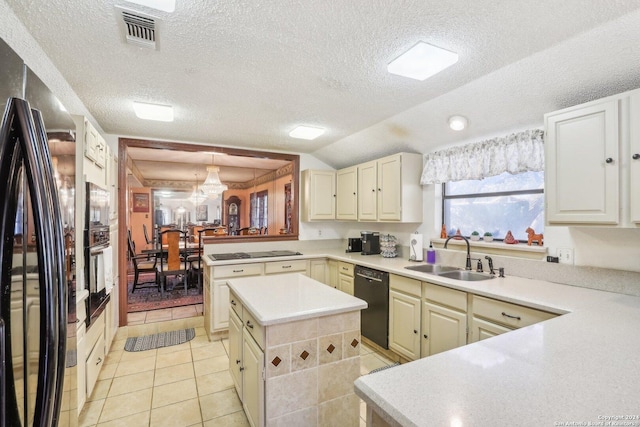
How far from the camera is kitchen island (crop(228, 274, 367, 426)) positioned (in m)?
1.57

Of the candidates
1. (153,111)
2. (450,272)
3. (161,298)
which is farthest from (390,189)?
(161,298)

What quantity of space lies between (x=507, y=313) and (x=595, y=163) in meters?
1.03

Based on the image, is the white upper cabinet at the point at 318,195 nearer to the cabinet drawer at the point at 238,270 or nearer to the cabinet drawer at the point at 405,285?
the cabinet drawer at the point at 238,270

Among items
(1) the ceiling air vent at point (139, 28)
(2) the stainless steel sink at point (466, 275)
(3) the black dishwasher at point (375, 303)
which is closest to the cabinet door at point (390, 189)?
(3) the black dishwasher at point (375, 303)

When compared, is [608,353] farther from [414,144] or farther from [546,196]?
[414,144]

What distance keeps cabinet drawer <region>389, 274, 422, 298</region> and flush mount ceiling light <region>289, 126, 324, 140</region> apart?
1.74 m

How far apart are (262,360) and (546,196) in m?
2.05

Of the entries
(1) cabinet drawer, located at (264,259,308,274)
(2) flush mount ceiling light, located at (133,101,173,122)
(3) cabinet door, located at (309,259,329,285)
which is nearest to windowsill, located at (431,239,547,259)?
(3) cabinet door, located at (309,259,329,285)

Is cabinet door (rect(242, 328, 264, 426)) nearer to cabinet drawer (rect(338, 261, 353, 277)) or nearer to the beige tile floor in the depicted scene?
the beige tile floor

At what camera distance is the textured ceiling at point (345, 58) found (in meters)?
1.47

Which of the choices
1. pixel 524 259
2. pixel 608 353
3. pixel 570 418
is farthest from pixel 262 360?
pixel 524 259

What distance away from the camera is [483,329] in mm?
2111

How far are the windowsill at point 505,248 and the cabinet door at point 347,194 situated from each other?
137 cm

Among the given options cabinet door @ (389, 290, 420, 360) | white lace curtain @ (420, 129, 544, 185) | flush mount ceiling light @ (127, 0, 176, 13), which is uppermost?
flush mount ceiling light @ (127, 0, 176, 13)
